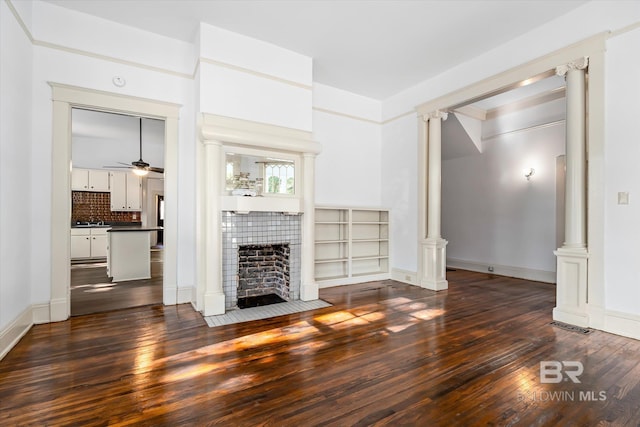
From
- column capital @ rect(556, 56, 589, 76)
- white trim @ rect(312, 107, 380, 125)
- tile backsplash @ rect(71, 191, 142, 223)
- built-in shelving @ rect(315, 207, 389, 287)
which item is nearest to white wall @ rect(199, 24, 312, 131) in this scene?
white trim @ rect(312, 107, 380, 125)

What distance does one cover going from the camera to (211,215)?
346cm

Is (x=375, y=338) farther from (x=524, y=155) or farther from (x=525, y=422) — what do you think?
(x=524, y=155)

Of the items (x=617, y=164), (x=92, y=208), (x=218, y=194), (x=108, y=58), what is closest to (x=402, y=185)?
(x=617, y=164)

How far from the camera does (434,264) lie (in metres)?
4.71

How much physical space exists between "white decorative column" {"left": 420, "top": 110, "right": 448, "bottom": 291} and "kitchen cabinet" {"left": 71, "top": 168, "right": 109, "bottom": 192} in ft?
27.5

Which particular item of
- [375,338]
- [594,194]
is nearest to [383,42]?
[594,194]

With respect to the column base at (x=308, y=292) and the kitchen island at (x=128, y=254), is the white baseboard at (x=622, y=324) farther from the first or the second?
the kitchen island at (x=128, y=254)

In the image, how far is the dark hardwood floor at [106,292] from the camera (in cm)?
375

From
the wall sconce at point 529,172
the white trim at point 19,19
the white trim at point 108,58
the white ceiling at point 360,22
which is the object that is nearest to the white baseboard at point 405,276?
the wall sconce at point 529,172

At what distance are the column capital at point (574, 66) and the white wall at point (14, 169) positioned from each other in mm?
5373

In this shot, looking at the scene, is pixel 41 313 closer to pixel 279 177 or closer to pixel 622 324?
pixel 279 177

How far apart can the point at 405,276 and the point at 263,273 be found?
98.5 inches

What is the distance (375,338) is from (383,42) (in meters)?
3.65

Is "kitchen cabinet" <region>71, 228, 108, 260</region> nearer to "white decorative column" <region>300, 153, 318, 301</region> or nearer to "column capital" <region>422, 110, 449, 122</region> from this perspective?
"white decorative column" <region>300, 153, 318, 301</region>
